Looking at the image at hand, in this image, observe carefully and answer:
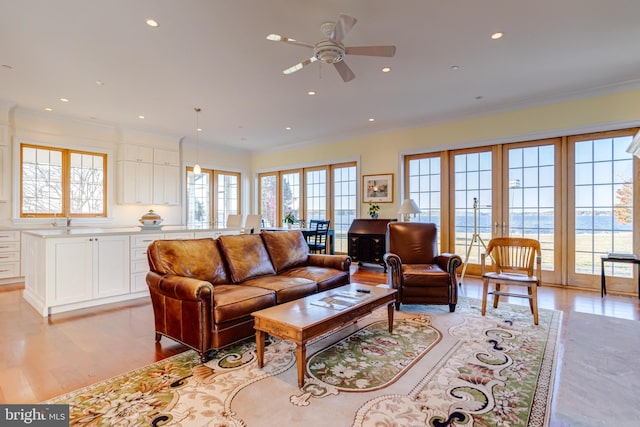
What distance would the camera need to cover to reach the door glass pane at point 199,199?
8.26 m

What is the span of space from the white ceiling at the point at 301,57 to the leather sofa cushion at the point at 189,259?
2.14 metres

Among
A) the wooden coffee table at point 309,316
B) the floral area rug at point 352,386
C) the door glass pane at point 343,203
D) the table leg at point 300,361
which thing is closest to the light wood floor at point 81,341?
the floral area rug at point 352,386

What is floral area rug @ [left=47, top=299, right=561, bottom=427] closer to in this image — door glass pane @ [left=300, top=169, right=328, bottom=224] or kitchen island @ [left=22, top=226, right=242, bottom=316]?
kitchen island @ [left=22, top=226, right=242, bottom=316]

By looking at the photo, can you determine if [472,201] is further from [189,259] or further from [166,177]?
[166,177]

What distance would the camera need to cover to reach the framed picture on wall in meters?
6.80

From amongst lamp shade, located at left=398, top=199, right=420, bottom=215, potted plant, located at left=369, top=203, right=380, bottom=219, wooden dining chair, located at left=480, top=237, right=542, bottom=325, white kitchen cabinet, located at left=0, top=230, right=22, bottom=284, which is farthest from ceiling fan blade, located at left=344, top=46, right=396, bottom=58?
white kitchen cabinet, located at left=0, top=230, right=22, bottom=284

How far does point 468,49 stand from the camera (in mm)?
3602

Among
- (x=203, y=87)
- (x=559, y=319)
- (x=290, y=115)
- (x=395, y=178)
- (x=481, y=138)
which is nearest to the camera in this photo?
(x=559, y=319)

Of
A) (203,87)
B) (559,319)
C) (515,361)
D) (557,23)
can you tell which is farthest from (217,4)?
(559,319)

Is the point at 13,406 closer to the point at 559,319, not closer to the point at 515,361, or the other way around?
the point at 515,361

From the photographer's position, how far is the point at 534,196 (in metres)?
5.31

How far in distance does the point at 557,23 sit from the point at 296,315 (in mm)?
3619

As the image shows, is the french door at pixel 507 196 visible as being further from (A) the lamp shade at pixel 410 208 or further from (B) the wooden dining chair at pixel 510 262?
(B) the wooden dining chair at pixel 510 262

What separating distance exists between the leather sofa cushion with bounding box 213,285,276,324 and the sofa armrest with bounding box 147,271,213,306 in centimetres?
11
